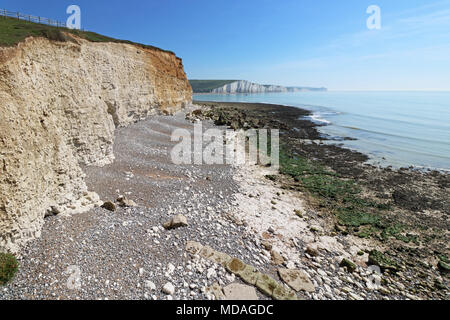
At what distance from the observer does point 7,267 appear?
17.2 feet

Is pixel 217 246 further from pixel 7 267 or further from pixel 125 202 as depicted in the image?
pixel 7 267

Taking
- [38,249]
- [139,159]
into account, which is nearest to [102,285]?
[38,249]

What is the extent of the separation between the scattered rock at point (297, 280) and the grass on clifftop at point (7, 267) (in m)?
6.79

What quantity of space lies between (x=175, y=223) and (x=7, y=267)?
170 inches

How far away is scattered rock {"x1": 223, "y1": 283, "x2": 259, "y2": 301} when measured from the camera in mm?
5859

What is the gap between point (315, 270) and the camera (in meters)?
7.57

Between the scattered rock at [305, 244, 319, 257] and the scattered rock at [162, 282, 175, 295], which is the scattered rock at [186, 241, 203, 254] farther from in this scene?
the scattered rock at [305, 244, 319, 257]

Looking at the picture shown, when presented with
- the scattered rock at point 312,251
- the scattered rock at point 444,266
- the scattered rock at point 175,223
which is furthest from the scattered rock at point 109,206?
the scattered rock at point 444,266

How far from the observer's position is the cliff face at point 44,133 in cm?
589

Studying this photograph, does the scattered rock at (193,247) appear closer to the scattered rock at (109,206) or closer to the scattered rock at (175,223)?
the scattered rock at (175,223)

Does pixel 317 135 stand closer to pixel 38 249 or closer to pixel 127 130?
pixel 127 130

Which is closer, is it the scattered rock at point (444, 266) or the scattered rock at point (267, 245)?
the scattered rock at point (267, 245)

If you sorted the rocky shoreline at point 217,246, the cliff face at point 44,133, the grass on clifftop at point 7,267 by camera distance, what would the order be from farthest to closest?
the cliff face at point 44,133, the rocky shoreline at point 217,246, the grass on clifftop at point 7,267

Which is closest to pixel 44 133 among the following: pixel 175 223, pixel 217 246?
pixel 175 223
